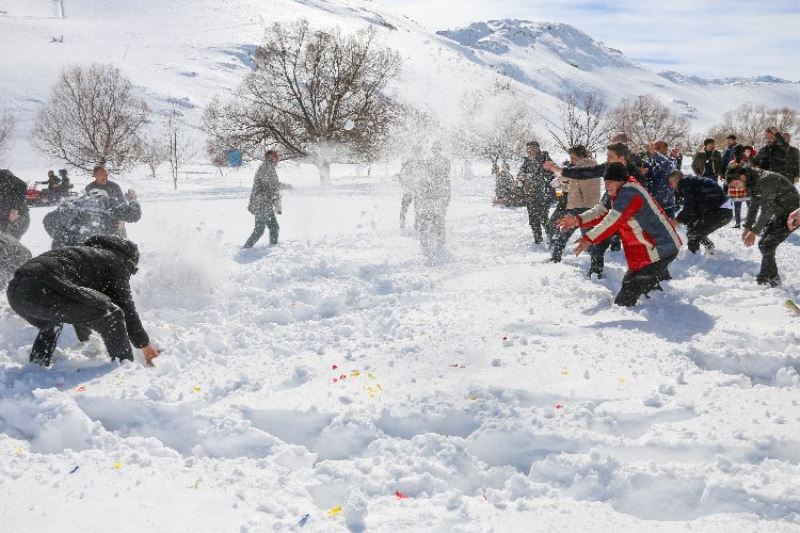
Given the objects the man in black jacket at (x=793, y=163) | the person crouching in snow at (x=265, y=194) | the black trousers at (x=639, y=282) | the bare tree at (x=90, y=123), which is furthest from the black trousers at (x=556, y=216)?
the bare tree at (x=90, y=123)

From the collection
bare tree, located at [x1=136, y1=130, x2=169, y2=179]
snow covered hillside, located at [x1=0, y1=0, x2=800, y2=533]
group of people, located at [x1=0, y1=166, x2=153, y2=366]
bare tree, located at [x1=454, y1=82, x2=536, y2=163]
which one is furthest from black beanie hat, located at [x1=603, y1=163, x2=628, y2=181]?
bare tree, located at [x1=136, y1=130, x2=169, y2=179]

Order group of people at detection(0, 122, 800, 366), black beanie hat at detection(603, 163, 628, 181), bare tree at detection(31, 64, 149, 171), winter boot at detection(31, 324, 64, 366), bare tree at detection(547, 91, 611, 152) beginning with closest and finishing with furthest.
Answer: group of people at detection(0, 122, 800, 366) → winter boot at detection(31, 324, 64, 366) → black beanie hat at detection(603, 163, 628, 181) → bare tree at detection(31, 64, 149, 171) → bare tree at detection(547, 91, 611, 152)

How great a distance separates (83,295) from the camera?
13.6ft

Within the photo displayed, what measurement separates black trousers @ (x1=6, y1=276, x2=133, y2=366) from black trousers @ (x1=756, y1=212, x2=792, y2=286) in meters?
6.40

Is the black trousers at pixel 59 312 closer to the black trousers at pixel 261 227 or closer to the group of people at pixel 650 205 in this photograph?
the group of people at pixel 650 205

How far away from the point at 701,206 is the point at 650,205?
2.41 m

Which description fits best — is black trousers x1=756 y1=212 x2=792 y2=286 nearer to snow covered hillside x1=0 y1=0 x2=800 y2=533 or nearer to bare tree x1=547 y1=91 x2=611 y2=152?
snow covered hillside x1=0 y1=0 x2=800 y2=533

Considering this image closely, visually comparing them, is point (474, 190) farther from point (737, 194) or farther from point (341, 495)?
point (341, 495)

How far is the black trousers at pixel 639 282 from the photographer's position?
5.68 meters

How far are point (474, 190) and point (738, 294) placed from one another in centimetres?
1908

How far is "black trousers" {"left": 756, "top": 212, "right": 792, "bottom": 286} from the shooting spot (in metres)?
6.32

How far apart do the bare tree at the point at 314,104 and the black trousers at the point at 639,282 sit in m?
26.6

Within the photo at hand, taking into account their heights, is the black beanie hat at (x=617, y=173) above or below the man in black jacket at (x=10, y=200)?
above

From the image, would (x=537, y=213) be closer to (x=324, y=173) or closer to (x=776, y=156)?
(x=776, y=156)
